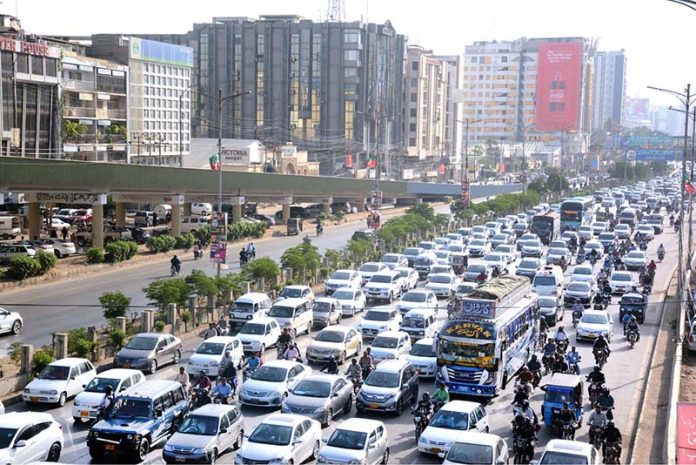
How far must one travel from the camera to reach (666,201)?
115 m

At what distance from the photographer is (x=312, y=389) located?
24.4 metres

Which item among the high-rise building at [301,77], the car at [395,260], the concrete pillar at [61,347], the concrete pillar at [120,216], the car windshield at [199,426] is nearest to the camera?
the car windshield at [199,426]

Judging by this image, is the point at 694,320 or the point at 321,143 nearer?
the point at 694,320

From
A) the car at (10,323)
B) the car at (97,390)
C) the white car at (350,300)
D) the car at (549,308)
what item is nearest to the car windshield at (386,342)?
the car at (97,390)

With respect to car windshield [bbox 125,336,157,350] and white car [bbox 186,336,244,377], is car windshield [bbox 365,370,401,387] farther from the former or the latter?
car windshield [bbox 125,336,157,350]

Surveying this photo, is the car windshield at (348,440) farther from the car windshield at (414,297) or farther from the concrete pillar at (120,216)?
the concrete pillar at (120,216)

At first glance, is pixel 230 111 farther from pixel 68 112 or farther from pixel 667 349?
pixel 667 349

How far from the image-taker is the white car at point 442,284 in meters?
46.2

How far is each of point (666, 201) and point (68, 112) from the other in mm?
66225

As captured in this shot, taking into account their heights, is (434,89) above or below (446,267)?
above

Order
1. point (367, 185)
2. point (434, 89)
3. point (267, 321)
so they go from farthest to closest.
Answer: point (434, 89) → point (367, 185) → point (267, 321)

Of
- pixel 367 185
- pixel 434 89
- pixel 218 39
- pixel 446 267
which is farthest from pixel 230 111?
pixel 446 267

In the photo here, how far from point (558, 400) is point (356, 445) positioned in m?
6.57

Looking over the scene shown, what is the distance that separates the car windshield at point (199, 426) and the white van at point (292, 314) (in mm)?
13958
